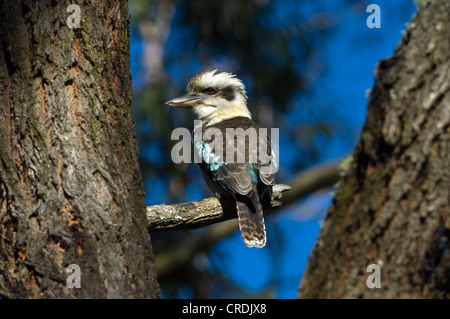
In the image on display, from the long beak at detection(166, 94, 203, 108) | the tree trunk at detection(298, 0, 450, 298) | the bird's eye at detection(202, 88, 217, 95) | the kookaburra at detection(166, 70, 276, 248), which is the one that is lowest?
the tree trunk at detection(298, 0, 450, 298)

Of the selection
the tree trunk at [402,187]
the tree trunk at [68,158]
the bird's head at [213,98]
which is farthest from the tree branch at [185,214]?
the tree trunk at [402,187]

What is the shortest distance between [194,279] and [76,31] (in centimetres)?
425

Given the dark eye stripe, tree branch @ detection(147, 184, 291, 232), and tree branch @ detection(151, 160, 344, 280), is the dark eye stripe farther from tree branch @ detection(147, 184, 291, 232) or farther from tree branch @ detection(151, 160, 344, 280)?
tree branch @ detection(147, 184, 291, 232)

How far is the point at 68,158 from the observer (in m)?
1.87

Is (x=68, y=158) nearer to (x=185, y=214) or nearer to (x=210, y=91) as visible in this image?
(x=185, y=214)

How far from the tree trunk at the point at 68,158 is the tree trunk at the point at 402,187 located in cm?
64

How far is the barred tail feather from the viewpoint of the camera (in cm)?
327

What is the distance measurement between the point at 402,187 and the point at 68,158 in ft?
3.25

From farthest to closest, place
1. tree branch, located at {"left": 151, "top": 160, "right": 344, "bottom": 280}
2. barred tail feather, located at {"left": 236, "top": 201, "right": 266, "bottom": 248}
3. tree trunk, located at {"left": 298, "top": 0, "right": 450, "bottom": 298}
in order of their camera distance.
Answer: tree branch, located at {"left": 151, "top": 160, "right": 344, "bottom": 280}, barred tail feather, located at {"left": 236, "top": 201, "right": 266, "bottom": 248}, tree trunk, located at {"left": 298, "top": 0, "right": 450, "bottom": 298}

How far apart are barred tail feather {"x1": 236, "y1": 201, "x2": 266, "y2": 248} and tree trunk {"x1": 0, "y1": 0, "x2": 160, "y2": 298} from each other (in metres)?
1.38

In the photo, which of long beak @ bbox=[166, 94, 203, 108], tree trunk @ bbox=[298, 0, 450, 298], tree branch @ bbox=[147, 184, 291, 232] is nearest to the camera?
tree trunk @ bbox=[298, 0, 450, 298]

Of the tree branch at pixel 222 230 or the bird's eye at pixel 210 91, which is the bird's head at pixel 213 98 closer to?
the bird's eye at pixel 210 91

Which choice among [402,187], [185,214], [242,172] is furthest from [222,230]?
[402,187]

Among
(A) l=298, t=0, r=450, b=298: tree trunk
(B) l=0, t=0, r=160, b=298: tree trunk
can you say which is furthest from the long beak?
(A) l=298, t=0, r=450, b=298: tree trunk
